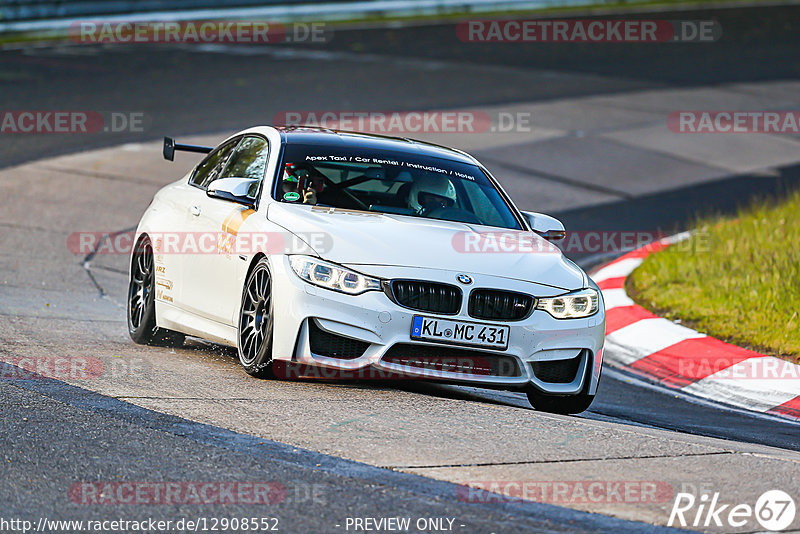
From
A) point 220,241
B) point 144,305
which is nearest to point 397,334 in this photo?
point 220,241

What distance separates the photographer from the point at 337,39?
88.1 feet

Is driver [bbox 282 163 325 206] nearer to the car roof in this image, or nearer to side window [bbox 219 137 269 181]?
side window [bbox 219 137 269 181]

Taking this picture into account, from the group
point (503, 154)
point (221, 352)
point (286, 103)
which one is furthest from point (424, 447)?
point (286, 103)

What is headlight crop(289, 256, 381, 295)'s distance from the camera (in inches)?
261

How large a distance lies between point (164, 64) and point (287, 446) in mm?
17595

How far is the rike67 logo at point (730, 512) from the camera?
4727mm

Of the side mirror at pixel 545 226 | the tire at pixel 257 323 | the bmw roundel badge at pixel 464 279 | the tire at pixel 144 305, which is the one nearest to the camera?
the bmw roundel badge at pixel 464 279

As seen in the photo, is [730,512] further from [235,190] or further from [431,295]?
[235,190]

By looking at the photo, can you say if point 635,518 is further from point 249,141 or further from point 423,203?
point 249,141

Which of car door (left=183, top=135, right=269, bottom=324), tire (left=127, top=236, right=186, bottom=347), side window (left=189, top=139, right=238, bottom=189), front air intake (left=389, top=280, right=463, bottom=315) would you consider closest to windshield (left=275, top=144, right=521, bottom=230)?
car door (left=183, top=135, right=269, bottom=324)

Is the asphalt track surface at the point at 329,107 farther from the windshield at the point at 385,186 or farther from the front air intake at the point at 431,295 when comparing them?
the windshield at the point at 385,186

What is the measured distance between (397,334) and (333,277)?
443mm

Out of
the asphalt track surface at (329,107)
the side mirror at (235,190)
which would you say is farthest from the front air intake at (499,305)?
the side mirror at (235,190)

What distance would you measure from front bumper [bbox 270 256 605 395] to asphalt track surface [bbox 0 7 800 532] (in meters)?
0.18
